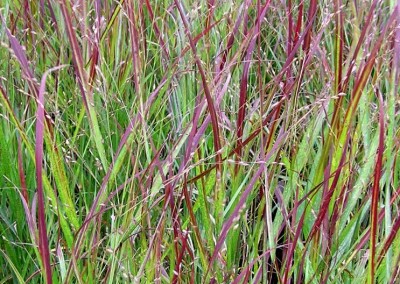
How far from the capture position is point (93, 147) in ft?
2.97

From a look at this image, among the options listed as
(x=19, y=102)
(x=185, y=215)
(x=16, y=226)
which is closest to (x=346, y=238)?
(x=185, y=215)

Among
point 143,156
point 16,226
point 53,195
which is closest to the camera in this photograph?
point 53,195

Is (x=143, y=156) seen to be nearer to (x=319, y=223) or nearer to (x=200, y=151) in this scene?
(x=200, y=151)

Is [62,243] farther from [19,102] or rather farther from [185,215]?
[19,102]

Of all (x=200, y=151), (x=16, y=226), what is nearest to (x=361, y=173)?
(x=200, y=151)

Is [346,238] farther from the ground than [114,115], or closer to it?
closer to it

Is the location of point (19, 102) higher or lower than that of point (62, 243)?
higher

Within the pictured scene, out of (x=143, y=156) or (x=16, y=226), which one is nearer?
(x=16, y=226)

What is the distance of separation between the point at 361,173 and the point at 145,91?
0.39 m

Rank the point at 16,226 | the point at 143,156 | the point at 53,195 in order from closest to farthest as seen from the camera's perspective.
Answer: the point at 53,195 → the point at 16,226 → the point at 143,156

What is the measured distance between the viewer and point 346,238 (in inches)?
31.9

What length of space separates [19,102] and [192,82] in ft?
0.94

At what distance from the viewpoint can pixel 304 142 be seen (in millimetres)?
860

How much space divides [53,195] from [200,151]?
0.81 feet
